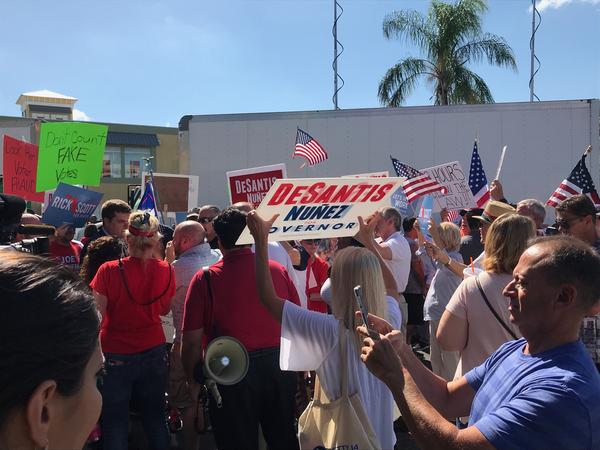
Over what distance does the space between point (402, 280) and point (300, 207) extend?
7.78ft

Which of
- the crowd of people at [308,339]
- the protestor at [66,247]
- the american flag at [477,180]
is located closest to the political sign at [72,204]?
the protestor at [66,247]

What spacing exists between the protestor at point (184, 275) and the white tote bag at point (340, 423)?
1691 mm

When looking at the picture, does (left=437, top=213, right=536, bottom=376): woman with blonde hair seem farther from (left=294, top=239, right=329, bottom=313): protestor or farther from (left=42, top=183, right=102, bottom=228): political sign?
(left=42, top=183, right=102, bottom=228): political sign

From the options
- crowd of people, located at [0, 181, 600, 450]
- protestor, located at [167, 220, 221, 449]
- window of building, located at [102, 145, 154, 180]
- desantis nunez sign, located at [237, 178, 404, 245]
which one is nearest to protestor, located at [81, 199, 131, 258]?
crowd of people, located at [0, 181, 600, 450]

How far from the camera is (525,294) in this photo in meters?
1.75

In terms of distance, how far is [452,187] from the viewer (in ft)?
28.9

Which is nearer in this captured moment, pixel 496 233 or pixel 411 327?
pixel 496 233

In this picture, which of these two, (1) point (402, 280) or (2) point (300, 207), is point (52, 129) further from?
(2) point (300, 207)

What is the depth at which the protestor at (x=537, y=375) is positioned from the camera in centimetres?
150

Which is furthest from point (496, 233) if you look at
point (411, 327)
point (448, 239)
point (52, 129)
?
point (52, 129)

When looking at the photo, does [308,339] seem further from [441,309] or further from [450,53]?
[450,53]

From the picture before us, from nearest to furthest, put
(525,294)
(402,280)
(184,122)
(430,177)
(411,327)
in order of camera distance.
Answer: (525,294), (402,280), (411,327), (430,177), (184,122)

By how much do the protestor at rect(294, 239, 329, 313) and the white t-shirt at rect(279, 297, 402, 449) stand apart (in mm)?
2324

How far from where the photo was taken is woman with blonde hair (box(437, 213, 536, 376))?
2.81 m
